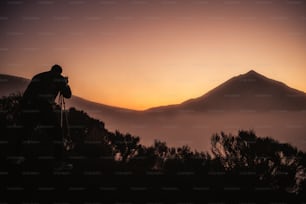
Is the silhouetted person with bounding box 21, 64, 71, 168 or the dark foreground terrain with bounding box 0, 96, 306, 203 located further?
the silhouetted person with bounding box 21, 64, 71, 168

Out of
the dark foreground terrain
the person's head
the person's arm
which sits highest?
the person's head

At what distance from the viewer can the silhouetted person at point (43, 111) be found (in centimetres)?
646

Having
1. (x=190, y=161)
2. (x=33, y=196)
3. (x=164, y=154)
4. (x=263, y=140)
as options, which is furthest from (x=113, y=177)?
(x=263, y=140)

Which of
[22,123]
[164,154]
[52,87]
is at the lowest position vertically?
[164,154]

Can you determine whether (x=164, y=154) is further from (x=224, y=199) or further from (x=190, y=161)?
(x=224, y=199)

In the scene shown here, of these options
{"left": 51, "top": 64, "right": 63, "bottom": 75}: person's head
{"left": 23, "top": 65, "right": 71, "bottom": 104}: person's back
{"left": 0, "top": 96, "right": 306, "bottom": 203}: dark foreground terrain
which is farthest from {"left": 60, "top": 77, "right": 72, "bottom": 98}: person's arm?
{"left": 0, "top": 96, "right": 306, "bottom": 203}: dark foreground terrain

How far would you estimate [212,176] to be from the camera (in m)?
7.85

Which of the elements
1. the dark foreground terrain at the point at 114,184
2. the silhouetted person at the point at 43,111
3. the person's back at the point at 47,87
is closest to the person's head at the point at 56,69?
the person's back at the point at 47,87

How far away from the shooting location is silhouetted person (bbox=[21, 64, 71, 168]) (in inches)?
254

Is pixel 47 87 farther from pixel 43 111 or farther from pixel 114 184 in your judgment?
pixel 114 184

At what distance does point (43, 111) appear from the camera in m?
6.50

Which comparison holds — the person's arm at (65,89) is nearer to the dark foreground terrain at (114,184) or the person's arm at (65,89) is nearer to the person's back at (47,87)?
the person's back at (47,87)

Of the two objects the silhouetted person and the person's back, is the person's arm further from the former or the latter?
the silhouetted person

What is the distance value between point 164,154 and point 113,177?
56.6 ft
